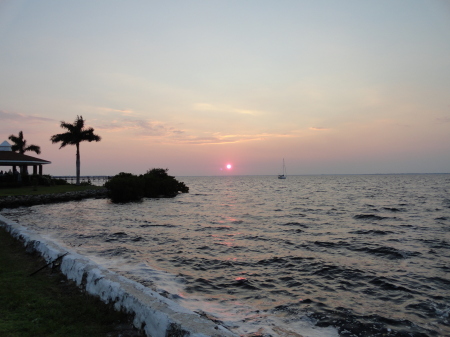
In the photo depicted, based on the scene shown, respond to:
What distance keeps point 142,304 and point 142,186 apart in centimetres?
4417

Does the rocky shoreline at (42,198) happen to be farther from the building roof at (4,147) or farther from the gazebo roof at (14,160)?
the building roof at (4,147)

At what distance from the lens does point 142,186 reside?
155ft

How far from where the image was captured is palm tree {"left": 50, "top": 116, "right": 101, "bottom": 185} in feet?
176

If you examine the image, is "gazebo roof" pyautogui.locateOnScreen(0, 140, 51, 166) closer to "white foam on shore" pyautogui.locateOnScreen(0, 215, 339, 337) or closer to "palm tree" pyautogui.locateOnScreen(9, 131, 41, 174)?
"palm tree" pyautogui.locateOnScreen(9, 131, 41, 174)

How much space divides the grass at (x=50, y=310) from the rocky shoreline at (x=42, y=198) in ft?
90.0

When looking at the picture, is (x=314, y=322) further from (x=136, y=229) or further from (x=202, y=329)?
(x=136, y=229)

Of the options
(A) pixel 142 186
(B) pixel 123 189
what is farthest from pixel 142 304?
(A) pixel 142 186

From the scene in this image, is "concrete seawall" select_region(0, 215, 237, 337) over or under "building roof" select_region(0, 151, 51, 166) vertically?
under

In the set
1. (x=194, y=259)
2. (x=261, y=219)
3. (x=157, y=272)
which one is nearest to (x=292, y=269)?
(x=194, y=259)

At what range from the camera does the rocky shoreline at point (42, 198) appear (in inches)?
1170

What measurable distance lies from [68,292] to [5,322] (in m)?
1.59

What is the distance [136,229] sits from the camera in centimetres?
1934

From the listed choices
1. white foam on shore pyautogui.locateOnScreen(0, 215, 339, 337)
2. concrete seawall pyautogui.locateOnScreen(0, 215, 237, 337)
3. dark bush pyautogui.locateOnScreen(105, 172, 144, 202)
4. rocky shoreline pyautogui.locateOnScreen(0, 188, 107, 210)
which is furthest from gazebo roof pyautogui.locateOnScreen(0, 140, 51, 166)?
concrete seawall pyautogui.locateOnScreen(0, 215, 237, 337)

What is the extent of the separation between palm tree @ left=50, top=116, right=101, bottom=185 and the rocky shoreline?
13.0 metres
